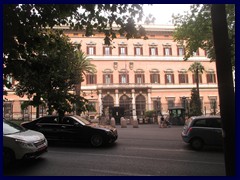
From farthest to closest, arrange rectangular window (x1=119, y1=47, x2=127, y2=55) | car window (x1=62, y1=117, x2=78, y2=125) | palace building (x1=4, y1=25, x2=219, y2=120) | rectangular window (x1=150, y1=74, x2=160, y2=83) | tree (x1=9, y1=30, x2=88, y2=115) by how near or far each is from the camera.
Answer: rectangular window (x1=150, y1=74, x2=160, y2=83), rectangular window (x1=119, y1=47, x2=127, y2=55), palace building (x1=4, y1=25, x2=219, y2=120), car window (x1=62, y1=117, x2=78, y2=125), tree (x1=9, y1=30, x2=88, y2=115)

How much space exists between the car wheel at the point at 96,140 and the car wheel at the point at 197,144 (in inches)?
169

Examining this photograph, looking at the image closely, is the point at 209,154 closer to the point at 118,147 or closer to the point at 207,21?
the point at 118,147

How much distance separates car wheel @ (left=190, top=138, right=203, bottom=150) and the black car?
380 centimetres

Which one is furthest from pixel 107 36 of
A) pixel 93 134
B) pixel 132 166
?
pixel 93 134

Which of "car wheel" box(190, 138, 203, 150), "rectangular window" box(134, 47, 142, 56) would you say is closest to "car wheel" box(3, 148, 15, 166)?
"car wheel" box(190, 138, 203, 150)

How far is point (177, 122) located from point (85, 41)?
28.8 m

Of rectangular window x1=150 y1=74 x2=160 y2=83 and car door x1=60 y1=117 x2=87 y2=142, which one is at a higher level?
rectangular window x1=150 y1=74 x2=160 y2=83

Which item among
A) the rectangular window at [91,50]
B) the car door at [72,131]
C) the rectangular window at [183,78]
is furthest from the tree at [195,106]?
the rectangular window at [91,50]

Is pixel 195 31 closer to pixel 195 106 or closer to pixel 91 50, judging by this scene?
pixel 195 106

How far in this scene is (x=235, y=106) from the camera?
4.14 metres

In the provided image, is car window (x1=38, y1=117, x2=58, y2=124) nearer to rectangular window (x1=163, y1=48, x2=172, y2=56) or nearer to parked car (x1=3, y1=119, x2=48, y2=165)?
parked car (x1=3, y1=119, x2=48, y2=165)

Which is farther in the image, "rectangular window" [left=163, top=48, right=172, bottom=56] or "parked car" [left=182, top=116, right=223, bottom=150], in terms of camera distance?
"rectangular window" [left=163, top=48, right=172, bottom=56]

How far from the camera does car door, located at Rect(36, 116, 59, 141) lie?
38.0ft

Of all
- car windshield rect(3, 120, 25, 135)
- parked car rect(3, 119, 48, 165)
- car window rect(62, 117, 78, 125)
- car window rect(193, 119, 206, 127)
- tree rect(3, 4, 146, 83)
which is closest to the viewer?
tree rect(3, 4, 146, 83)
